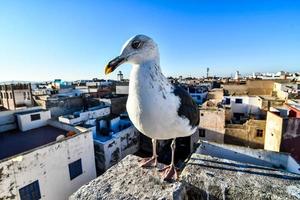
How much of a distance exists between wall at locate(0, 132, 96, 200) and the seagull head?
28.3 ft

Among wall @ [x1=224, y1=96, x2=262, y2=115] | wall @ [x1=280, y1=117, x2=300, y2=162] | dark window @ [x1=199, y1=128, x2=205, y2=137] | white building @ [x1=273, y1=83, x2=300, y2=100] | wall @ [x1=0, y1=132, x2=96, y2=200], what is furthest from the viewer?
wall @ [x1=224, y1=96, x2=262, y2=115]

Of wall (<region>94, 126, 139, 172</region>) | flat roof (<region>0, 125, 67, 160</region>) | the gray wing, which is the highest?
the gray wing

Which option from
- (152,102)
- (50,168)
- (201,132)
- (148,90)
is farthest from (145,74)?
(201,132)

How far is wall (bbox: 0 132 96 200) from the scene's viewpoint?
25.6 feet

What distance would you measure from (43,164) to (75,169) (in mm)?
2014

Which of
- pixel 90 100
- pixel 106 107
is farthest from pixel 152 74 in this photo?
pixel 90 100

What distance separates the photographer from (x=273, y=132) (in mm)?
11891

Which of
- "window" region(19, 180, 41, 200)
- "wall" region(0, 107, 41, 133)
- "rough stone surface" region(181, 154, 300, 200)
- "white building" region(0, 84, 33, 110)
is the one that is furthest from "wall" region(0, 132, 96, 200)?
"white building" region(0, 84, 33, 110)

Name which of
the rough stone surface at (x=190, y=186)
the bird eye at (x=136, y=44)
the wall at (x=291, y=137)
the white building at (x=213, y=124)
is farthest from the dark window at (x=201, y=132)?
the bird eye at (x=136, y=44)

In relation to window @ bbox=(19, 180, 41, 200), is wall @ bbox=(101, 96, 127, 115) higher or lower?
higher

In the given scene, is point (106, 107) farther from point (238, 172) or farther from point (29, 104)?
point (238, 172)

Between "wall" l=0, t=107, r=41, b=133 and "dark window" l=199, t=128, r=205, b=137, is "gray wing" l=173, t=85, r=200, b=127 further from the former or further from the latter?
"wall" l=0, t=107, r=41, b=133

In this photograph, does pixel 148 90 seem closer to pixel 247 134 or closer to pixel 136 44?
pixel 136 44

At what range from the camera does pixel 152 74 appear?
1823mm
